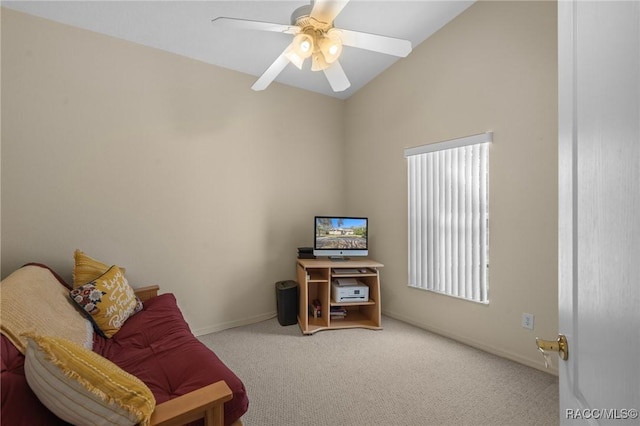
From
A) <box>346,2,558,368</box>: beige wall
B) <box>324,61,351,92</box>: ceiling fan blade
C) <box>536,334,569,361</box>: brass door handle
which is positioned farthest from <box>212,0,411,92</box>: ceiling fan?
<box>536,334,569,361</box>: brass door handle

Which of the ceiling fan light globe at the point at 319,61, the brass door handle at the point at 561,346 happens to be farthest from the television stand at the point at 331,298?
the brass door handle at the point at 561,346

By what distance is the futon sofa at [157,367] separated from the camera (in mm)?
988

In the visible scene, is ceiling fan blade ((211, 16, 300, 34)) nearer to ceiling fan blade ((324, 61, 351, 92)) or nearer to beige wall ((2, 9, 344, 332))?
ceiling fan blade ((324, 61, 351, 92))

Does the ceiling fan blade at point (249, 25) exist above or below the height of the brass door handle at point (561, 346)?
above

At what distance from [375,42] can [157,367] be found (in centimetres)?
229

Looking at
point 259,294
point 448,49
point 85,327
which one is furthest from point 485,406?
point 448,49

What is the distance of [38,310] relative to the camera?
1524 millimetres

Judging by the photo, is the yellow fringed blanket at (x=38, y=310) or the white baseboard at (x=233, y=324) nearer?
the yellow fringed blanket at (x=38, y=310)

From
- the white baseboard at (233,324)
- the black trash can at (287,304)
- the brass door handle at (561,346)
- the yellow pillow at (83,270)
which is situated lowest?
the white baseboard at (233,324)

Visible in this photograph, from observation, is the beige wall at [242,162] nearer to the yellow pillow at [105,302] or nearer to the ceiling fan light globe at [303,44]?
the yellow pillow at [105,302]

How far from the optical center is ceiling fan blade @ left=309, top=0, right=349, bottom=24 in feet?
5.14

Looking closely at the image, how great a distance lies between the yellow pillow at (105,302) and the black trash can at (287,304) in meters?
1.41

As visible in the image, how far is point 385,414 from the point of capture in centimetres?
176

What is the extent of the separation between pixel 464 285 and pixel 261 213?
2185 millimetres
